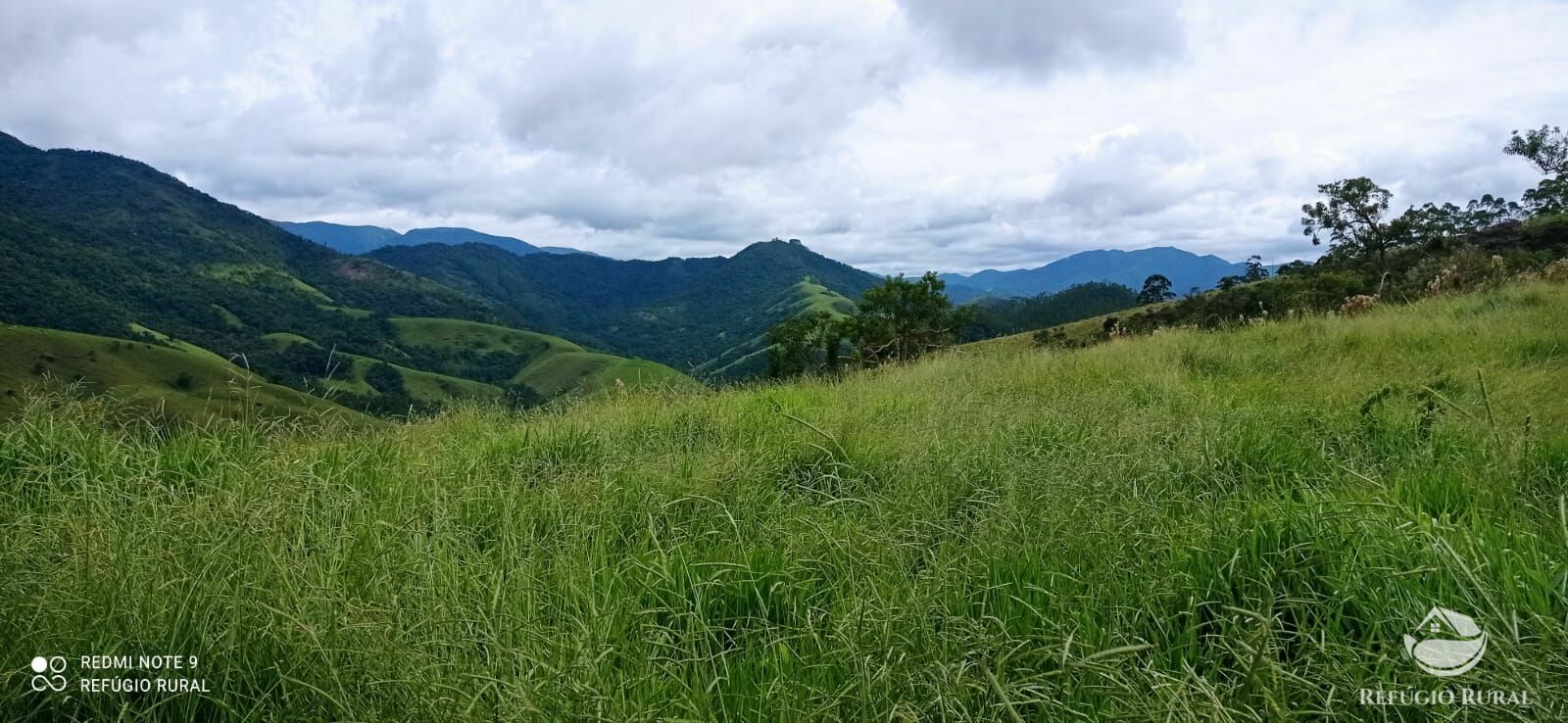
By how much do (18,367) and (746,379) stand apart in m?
115

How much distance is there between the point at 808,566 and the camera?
287 cm

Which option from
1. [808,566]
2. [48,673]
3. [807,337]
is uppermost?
[807,337]

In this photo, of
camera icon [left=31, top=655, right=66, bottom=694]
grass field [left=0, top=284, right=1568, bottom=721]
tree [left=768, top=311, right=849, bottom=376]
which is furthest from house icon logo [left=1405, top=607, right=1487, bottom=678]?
tree [left=768, top=311, right=849, bottom=376]

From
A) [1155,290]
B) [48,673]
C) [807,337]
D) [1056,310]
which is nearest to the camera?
[48,673]

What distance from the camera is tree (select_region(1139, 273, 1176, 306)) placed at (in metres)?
79.1

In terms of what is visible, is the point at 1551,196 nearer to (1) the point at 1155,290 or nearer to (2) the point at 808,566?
(1) the point at 1155,290

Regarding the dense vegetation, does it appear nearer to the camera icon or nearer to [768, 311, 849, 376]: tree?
[768, 311, 849, 376]: tree

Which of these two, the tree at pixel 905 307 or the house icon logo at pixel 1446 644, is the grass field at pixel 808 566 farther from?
the tree at pixel 905 307

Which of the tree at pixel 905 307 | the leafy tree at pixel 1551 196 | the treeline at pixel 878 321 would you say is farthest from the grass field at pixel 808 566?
the leafy tree at pixel 1551 196

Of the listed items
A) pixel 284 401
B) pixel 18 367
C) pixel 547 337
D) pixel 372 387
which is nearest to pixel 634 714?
pixel 284 401

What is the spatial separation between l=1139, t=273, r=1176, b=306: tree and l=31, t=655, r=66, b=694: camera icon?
8658 centimetres

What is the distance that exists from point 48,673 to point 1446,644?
3810 millimetres

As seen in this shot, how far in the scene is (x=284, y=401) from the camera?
5223mm

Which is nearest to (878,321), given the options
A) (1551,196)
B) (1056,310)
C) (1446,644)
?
(1446,644)
